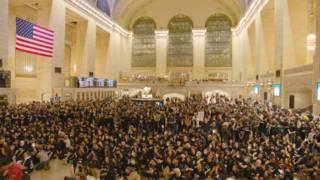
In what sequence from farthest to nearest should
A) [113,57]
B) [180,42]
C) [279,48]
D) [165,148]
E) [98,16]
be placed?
[180,42], [113,57], [98,16], [279,48], [165,148]

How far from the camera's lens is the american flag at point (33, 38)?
16.6m

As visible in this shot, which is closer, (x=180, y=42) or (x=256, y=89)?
(x=256, y=89)

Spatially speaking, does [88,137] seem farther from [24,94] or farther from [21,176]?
[24,94]

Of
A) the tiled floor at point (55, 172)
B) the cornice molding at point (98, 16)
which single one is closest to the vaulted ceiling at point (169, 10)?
the cornice molding at point (98, 16)

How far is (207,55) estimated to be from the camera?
131 feet

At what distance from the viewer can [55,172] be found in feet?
27.8

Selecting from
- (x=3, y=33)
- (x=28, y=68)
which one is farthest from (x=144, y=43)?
(x=3, y=33)

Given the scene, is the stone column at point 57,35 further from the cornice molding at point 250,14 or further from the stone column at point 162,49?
the stone column at point 162,49

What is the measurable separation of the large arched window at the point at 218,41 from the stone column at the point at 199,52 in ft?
2.77

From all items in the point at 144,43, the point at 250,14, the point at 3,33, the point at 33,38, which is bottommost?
the point at 33,38

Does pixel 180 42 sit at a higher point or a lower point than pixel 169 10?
lower

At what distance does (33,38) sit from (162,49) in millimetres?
24072

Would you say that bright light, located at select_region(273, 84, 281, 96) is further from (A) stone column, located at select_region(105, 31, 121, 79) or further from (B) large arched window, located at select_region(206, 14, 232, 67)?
(A) stone column, located at select_region(105, 31, 121, 79)

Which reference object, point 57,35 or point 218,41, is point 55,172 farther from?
point 218,41
